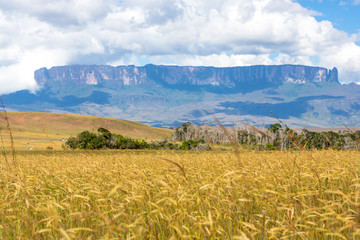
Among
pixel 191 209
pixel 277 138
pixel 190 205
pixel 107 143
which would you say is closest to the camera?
pixel 190 205

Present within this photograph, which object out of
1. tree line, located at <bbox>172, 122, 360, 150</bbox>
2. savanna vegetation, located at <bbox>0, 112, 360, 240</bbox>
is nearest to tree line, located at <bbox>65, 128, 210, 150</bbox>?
tree line, located at <bbox>172, 122, 360, 150</bbox>

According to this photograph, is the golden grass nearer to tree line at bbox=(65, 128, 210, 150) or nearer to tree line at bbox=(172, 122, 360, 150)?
tree line at bbox=(172, 122, 360, 150)

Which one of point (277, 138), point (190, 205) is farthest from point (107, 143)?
point (190, 205)

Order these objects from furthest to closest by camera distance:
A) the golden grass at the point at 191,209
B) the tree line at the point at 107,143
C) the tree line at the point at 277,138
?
the tree line at the point at 107,143 < the tree line at the point at 277,138 < the golden grass at the point at 191,209

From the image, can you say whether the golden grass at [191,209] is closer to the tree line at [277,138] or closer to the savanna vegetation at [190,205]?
the savanna vegetation at [190,205]

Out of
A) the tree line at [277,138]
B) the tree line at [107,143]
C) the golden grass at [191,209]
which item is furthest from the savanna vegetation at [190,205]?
the tree line at [107,143]

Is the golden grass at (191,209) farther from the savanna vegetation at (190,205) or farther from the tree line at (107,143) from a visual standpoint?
the tree line at (107,143)

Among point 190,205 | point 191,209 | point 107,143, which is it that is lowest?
point 107,143

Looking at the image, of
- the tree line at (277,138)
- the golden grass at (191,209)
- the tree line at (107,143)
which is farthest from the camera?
the tree line at (107,143)

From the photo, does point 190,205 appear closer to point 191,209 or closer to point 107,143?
point 191,209

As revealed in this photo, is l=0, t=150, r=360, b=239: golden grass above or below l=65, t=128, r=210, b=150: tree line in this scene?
above

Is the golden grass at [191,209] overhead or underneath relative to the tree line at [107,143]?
overhead

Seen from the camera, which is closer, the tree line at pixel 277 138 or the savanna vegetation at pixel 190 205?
the savanna vegetation at pixel 190 205

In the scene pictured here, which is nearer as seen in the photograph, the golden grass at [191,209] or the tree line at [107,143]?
the golden grass at [191,209]
